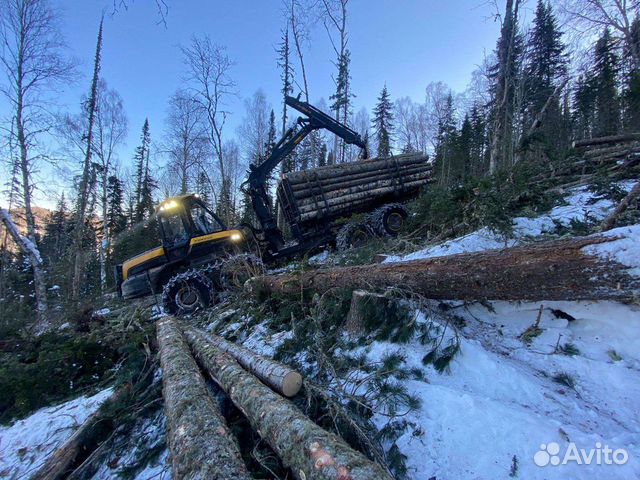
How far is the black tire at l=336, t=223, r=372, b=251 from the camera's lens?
8.73 m

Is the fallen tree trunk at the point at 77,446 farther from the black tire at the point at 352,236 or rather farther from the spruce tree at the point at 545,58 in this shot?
the spruce tree at the point at 545,58

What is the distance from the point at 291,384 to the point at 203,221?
616 cm

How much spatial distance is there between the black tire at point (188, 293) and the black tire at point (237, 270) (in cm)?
39

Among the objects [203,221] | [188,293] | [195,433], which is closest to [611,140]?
[203,221]

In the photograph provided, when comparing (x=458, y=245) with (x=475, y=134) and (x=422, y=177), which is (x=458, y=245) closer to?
(x=422, y=177)

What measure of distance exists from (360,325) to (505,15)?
35.8ft

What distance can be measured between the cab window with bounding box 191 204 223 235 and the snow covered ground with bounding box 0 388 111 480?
14.4 ft

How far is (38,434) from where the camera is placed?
139 inches

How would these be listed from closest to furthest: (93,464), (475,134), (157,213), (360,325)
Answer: (93,464) < (360,325) < (157,213) < (475,134)

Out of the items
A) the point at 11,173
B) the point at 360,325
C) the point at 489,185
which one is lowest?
the point at 360,325

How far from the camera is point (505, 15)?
9492 mm

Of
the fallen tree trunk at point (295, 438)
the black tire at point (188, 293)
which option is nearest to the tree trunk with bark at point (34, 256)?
the black tire at point (188, 293)

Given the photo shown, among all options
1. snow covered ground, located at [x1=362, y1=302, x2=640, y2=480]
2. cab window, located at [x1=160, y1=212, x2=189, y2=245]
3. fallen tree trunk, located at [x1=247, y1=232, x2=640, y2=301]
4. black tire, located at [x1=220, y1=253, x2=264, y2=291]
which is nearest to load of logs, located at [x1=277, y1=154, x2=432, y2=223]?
black tire, located at [x1=220, y1=253, x2=264, y2=291]

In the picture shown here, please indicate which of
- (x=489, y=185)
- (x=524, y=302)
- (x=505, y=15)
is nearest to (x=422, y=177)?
(x=489, y=185)
